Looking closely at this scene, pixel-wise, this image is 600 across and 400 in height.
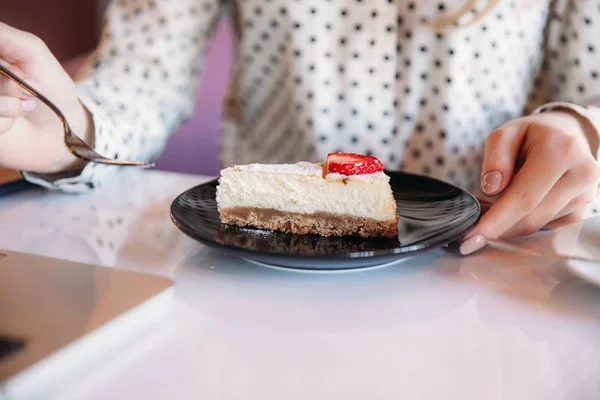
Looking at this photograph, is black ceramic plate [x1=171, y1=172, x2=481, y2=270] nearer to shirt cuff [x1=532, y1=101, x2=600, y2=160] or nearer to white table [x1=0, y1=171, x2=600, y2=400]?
white table [x1=0, y1=171, x2=600, y2=400]

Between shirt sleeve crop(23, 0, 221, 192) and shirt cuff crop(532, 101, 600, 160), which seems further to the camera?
shirt sleeve crop(23, 0, 221, 192)

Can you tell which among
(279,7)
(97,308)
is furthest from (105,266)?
(279,7)

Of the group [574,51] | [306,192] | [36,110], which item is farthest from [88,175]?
[574,51]

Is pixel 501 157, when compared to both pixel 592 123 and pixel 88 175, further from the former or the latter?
pixel 88 175

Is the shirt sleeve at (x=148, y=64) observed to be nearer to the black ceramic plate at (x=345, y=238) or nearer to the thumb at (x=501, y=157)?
the black ceramic plate at (x=345, y=238)

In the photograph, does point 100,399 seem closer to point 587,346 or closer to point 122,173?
point 587,346

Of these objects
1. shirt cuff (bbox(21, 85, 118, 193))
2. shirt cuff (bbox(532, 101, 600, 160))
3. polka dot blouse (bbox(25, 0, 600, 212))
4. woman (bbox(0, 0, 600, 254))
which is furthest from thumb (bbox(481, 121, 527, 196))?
shirt cuff (bbox(21, 85, 118, 193))

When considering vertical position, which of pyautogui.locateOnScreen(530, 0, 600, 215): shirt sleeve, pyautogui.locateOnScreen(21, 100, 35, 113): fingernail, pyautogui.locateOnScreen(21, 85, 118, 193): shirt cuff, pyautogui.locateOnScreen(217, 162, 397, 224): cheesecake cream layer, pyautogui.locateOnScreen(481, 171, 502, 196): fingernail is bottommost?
pyautogui.locateOnScreen(21, 85, 118, 193): shirt cuff
